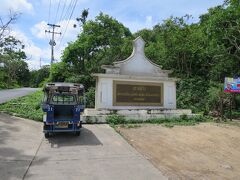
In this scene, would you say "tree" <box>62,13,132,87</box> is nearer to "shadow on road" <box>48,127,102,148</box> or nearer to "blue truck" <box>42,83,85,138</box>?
"blue truck" <box>42,83,85,138</box>

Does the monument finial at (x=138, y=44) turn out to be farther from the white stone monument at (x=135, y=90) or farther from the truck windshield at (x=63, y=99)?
the truck windshield at (x=63, y=99)

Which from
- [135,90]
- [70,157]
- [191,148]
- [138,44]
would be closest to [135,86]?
[135,90]

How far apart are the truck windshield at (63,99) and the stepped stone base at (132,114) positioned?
1.54 m

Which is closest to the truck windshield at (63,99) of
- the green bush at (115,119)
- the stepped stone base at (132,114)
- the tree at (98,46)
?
the stepped stone base at (132,114)

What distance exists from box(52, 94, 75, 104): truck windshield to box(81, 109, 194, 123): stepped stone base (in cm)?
154

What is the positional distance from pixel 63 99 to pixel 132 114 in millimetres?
3757

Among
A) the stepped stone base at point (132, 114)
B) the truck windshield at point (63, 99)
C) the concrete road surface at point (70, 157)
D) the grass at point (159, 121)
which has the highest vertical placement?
the truck windshield at point (63, 99)

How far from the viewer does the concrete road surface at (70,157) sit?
5988 mm

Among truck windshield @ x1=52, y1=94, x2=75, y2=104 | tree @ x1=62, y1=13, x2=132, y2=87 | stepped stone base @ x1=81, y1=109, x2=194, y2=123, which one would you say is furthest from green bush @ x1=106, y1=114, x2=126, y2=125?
tree @ x1=62, y1=13, x2=132, y2=87

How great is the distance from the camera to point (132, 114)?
513 inches

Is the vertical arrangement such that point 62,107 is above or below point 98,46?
below

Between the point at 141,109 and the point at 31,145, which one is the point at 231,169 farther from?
the point at 141,109

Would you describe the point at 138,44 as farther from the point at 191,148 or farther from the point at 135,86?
the point at 191,148

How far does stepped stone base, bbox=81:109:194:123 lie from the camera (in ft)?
40.5
